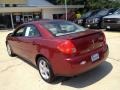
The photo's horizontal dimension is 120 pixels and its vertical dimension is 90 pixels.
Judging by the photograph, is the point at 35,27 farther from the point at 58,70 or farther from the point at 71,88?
the point at 71,88

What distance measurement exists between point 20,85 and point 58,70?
1.23 metres

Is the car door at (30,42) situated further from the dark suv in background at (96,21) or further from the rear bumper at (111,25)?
the dark suv in background at (96,21)

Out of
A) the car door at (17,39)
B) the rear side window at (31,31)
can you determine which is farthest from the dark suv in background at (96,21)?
the rear side window at (31,31)

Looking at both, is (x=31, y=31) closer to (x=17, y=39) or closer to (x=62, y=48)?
(x=17, y=39)

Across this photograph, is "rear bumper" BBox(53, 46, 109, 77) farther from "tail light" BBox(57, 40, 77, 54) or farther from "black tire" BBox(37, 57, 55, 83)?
"black tire" BBox(37, 57, 55, 83)

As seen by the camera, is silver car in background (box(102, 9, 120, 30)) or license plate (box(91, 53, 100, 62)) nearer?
license plate (box(91, 53, 100, 62))

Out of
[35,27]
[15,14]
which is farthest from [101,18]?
[15,14]

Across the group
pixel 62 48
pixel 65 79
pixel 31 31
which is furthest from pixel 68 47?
pixel 31 31

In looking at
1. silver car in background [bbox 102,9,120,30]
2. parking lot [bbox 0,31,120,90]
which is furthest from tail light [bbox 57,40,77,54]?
silver car in background [bbox 102,9,120,30]

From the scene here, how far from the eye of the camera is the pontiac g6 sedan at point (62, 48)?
495 centimetres

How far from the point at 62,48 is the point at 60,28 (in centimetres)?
110

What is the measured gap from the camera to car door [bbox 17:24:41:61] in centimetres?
598

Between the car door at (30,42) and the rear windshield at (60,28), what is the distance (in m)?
0.36

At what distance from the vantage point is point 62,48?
16.4 feet
